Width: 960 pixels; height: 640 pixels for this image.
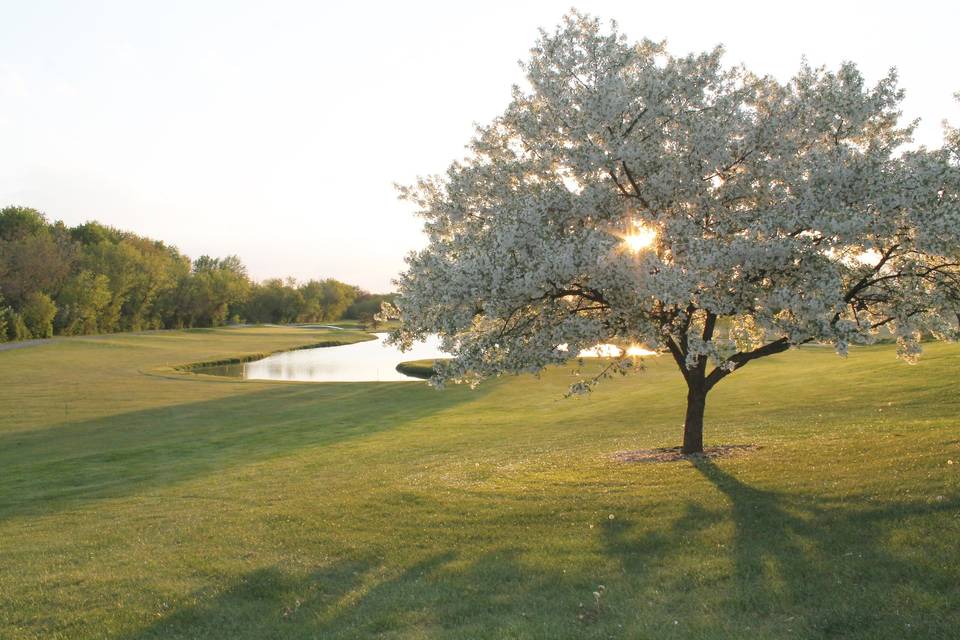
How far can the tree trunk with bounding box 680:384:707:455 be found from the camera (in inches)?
789

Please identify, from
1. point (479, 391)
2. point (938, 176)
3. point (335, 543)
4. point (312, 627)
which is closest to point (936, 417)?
point (938, 176)

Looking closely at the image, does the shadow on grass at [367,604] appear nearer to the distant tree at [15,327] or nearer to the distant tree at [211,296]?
the distant tree at [15,327]

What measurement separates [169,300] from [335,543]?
152 meters

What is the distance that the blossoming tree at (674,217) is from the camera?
46.0 feet

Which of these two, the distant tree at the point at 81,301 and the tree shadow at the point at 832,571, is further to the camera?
the distant tree at the point at 81,301

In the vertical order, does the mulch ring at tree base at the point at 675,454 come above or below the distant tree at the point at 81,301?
below

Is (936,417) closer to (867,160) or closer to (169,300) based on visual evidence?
(867,160)

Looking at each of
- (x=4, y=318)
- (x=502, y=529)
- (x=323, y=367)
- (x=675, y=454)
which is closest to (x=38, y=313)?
(x=4, y=318)

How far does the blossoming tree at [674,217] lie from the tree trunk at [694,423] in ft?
7.61

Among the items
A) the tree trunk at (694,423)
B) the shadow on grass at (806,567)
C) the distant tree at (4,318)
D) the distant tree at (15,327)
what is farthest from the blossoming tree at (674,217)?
the distant tree at (15,327)

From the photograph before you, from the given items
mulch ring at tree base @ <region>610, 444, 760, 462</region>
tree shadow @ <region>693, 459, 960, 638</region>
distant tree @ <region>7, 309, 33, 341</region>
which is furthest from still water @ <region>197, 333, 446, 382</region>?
tree shadow @ <region>693, 459, 960, 638</region>

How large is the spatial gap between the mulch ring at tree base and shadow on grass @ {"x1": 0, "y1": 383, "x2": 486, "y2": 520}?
14.3 metres

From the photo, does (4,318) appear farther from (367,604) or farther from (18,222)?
(367,604)

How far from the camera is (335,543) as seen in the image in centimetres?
1443
